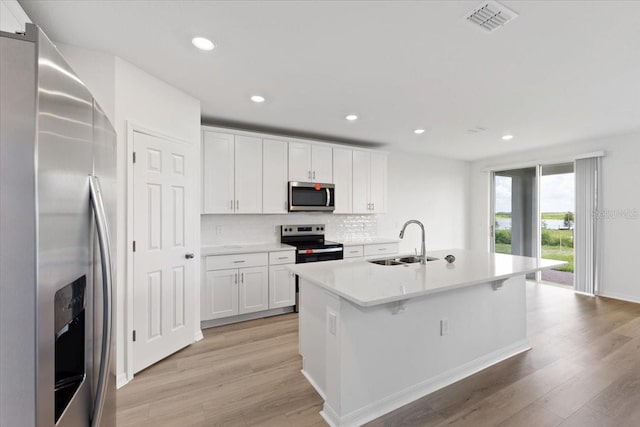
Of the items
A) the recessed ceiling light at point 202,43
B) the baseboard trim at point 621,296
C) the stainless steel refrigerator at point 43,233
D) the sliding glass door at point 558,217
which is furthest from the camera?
the sliding glass door at point 558,217

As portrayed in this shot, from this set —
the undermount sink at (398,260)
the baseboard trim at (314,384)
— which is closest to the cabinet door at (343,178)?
the undermount sink at (398,260)

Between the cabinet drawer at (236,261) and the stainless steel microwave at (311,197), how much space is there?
81cm

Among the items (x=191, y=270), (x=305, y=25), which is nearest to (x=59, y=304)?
(x=305, y=25)

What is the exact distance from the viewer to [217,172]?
3.61 metres

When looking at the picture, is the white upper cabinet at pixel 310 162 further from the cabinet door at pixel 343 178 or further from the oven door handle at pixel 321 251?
the oven door handle at pixel 321 251

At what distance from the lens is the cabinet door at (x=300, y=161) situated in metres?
4.12

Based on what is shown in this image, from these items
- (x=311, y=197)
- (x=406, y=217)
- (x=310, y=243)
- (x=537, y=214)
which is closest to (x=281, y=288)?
(x=310, y=243)

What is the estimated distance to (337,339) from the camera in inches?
72.9

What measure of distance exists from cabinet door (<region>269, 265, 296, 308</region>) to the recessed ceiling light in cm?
249

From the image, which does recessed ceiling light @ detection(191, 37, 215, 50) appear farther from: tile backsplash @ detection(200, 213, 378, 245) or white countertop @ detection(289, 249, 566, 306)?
tile backsplash @ detection(200, 213, 378, 245)

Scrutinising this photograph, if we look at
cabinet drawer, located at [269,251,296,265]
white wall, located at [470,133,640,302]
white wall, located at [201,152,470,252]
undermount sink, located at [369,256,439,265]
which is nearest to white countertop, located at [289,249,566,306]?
undermount sink, located at [369,256,439,265]

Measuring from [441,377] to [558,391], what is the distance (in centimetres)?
85

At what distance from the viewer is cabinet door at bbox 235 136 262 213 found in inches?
147

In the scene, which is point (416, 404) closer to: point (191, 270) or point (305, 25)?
point (191, 270)
